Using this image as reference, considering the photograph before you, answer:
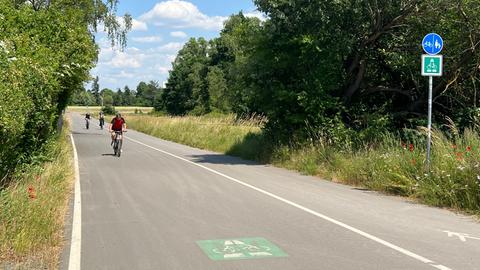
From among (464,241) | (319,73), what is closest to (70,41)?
(319,73)

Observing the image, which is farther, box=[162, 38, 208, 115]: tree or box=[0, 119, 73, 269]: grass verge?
box=[162, 38, 208, 115]: tree

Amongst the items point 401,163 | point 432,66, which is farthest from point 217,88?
point 432,66

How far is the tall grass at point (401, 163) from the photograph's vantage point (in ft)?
34.2

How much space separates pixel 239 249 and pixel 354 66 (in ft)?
44.9

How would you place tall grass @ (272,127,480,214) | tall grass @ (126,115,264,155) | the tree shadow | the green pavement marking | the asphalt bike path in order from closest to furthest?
1. the asphalt bike path
2. the green pavement marking
3. tall grass @ (272,127,480,214)
4. the tree shadow
5. tall grass @ (126,115,264,155)

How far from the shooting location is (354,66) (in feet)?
63.0

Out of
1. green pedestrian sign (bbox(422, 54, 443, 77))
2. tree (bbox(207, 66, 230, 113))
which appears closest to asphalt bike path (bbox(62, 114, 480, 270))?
green pedestrian sign (bbox(422, 54, 443, 77))

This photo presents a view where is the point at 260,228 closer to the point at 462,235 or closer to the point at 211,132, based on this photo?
the point at 462,235

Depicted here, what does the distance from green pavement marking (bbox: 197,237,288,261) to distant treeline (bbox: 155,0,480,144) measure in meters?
10.2

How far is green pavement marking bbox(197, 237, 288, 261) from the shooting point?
6.53 meters

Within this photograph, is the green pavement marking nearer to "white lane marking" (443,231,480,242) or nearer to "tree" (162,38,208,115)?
"white lane marking" (443,231,480,242)

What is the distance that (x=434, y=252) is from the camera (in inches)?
267

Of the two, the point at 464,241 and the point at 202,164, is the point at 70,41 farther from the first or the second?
the point at 464,241

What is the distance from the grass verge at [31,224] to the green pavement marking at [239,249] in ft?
6.33
